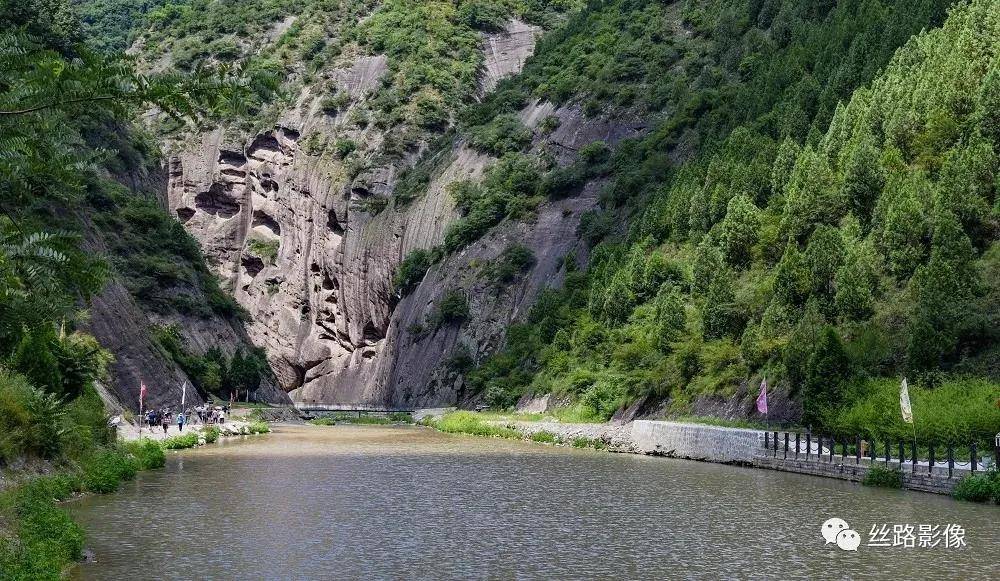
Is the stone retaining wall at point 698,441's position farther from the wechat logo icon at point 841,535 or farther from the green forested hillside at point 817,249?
the wechat logo icon at point 841,535

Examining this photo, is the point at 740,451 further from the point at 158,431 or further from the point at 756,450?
the point at 158,431

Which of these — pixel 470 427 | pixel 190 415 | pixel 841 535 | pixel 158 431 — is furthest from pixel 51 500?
pixel 470 427

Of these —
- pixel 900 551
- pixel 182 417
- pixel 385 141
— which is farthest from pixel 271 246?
pixel 900 551

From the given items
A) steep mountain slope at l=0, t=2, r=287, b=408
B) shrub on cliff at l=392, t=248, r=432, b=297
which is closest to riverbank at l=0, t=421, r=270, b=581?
steep mountain slope at l=0, t=2, r=287, b=408

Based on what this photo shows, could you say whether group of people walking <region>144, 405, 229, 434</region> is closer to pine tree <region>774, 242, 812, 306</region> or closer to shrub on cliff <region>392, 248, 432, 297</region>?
pine tree <region>774, 242, 812, 306</region>

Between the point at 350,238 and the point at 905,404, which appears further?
the point at 350,238

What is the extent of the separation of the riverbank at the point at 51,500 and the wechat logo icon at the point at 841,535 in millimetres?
13612

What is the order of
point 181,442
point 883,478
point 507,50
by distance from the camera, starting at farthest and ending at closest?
point 507,50
point 181,442
point 883,478

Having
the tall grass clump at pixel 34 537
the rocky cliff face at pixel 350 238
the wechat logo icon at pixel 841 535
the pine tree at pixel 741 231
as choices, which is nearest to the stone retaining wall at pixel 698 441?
the pine tree at pixel 741 231

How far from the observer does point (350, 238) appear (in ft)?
420

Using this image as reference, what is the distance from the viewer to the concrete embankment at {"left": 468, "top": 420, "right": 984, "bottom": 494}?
91.0 feet

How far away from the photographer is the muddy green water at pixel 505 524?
17.1 metres

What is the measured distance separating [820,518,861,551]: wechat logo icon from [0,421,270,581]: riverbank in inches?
536

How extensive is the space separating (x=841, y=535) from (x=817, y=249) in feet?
87.5
